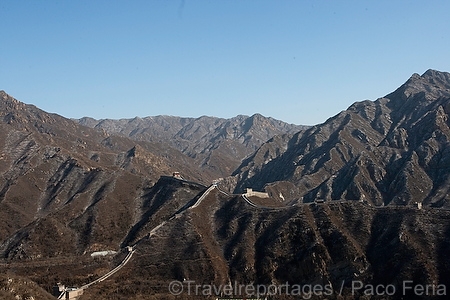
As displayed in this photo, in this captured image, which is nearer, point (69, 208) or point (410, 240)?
point (410, 240)

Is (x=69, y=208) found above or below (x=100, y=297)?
above

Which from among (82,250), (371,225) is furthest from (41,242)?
(371,225)

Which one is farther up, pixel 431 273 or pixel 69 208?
pixel 69 208

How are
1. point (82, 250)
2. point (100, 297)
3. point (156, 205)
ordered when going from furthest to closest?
point (156, 205) → point (82, 250) → point (100, 297)

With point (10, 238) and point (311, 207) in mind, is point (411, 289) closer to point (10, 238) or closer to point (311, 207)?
point (311, 207)

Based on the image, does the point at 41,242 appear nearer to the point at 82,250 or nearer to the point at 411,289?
the point at 82,250

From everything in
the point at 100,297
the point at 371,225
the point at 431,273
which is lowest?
the point at 100,297

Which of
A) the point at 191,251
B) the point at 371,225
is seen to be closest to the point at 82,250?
the point at 191,251

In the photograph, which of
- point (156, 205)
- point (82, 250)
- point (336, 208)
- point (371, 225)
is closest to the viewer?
point (371, 225)

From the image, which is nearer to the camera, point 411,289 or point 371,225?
point 411,289
